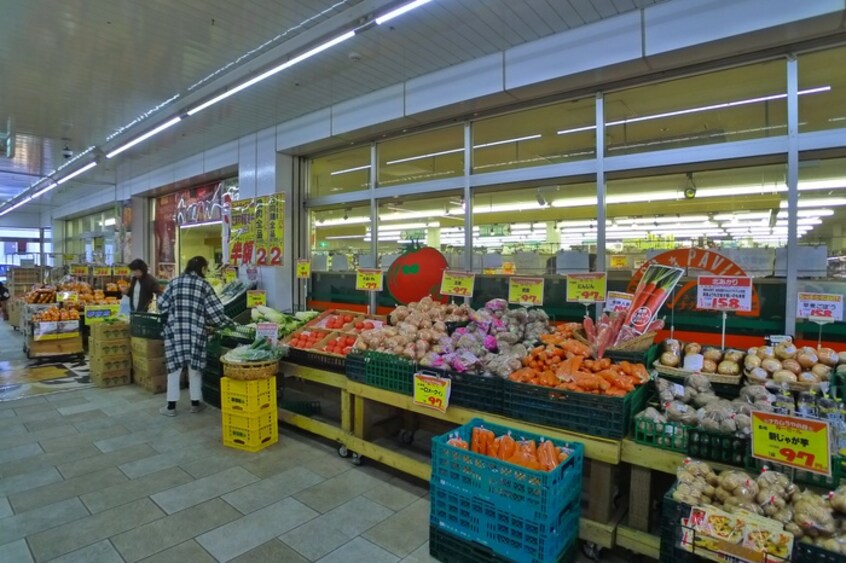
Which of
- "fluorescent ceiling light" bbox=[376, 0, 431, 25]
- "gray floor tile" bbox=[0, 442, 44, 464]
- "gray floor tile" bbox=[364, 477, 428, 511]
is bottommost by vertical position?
"gray floor tile" bbox=[364, 477, 428, 511]

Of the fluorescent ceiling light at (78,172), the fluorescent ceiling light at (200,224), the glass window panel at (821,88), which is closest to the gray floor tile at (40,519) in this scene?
the glass window panel at (821,88)

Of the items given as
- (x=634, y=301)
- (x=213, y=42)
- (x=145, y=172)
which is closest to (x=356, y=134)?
(x=213, y=42)

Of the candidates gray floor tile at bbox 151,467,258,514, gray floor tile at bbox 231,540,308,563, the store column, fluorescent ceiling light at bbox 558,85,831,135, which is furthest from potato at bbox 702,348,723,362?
the store column

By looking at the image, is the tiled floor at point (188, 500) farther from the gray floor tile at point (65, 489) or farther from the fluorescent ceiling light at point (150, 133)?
the fluorescent ceiling light at point (150, 133)

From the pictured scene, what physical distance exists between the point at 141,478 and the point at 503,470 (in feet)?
9.52

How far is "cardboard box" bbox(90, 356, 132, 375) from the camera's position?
614 centimetres

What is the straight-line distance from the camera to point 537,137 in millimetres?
6172

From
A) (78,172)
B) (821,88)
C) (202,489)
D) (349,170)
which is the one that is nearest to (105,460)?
(202,489)

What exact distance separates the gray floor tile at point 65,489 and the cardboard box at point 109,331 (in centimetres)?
320

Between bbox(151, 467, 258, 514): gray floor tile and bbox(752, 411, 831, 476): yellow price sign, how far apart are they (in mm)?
3267

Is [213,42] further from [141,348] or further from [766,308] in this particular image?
[766,308]

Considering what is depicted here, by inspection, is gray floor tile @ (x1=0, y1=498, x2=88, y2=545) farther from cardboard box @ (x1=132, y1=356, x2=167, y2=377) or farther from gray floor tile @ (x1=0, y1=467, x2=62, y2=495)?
cardboard box @ (x1=132, y1=356, x2=167, y2=377)

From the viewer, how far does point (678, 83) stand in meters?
4.47

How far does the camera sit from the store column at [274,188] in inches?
287
